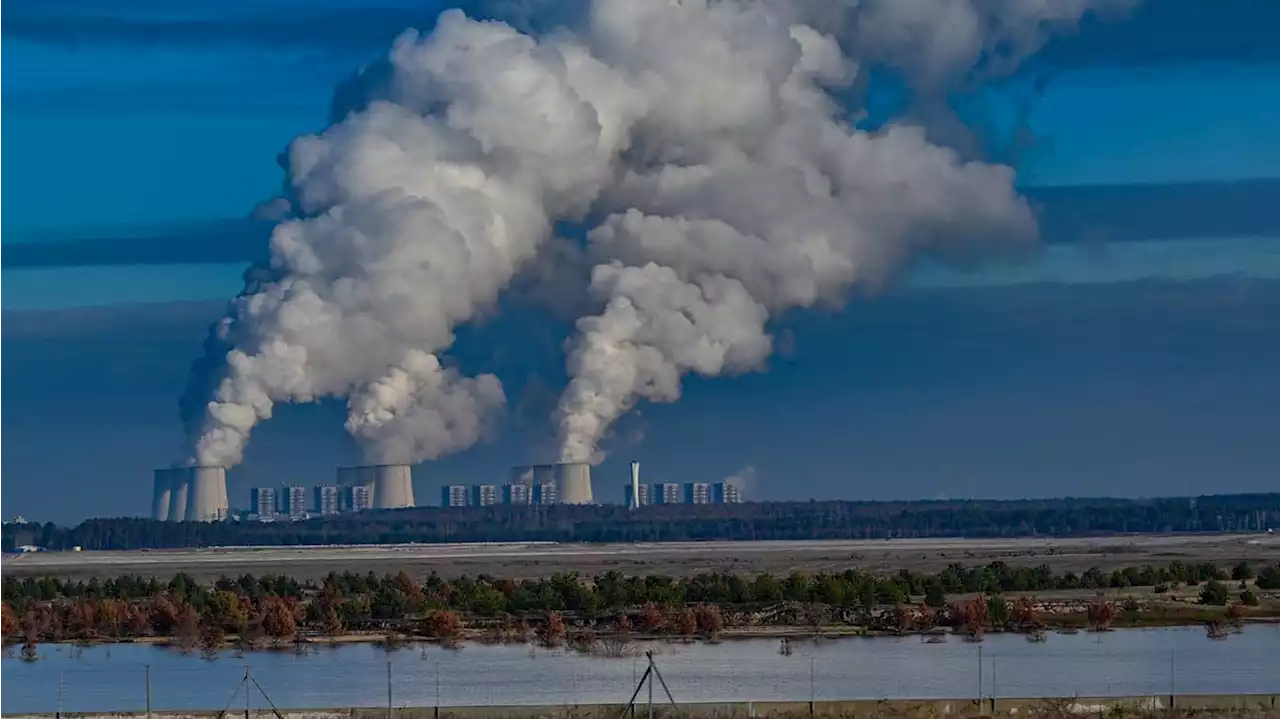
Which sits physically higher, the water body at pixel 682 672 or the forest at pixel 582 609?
the forest at pixel 582 609

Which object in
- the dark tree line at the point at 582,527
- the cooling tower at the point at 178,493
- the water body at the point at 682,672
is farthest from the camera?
the dark tree line at the point at 582,527

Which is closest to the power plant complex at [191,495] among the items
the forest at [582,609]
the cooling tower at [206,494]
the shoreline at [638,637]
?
the cooling tower at [206,494]

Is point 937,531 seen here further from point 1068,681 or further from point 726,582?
point 1068,681

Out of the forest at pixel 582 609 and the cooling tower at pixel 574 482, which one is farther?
the cooling tower at pixel 574 482

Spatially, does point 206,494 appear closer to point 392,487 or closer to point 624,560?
point 392,487

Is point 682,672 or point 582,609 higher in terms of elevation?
point 582,609

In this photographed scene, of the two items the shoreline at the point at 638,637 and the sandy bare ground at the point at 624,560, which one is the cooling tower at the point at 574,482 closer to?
the sandy bare ground at the point at 624,560

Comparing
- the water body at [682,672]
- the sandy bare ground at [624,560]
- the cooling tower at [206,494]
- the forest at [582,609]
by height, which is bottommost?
the water body at [682,672]

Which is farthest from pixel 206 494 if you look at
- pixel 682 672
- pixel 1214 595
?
pixel 682 672
